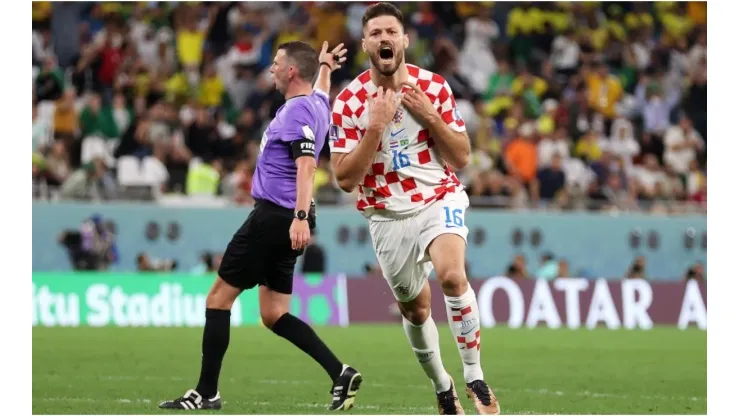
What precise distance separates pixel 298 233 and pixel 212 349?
109cm

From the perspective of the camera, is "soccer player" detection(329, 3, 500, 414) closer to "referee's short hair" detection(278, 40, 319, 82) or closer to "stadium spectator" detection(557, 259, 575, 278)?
"referee's short hair" detection(278, 40, 319, 82)

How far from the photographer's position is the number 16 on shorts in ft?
27.7

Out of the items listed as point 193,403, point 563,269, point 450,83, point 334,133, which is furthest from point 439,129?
point 450,83

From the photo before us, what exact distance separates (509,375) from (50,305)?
33.2ft

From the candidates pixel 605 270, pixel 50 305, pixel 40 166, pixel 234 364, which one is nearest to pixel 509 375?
pixel 234 364

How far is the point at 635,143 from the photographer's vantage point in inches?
1032

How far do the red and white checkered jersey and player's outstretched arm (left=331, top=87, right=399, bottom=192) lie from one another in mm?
201

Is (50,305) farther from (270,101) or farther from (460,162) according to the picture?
(460,162)

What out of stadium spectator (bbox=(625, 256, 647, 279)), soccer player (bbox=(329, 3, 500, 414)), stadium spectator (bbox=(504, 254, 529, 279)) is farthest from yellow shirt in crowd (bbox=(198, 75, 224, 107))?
soccer player (bbox=(329, 3, 500, 414))

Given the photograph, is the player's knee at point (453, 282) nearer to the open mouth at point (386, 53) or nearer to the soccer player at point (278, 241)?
the soccer player at point (278, 241)

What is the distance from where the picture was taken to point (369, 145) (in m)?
8.17
